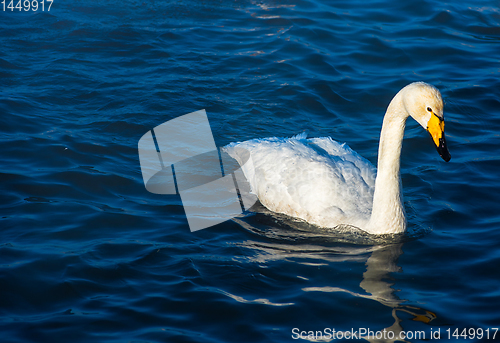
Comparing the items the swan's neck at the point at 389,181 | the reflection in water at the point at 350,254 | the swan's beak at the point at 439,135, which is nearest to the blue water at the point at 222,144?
the reflection in water at the point at 350,254

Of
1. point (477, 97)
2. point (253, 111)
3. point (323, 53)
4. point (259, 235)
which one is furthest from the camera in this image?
point (323, 53)

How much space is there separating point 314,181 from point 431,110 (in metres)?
1.84

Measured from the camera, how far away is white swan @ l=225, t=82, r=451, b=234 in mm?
5766

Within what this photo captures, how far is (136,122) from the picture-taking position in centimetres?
922

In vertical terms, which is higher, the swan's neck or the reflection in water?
the swan's neck

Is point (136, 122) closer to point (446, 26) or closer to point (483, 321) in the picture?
point (483, 321)

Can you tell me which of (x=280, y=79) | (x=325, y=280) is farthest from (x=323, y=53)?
(x=325, y=280)

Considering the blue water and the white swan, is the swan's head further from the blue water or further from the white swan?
the blue water

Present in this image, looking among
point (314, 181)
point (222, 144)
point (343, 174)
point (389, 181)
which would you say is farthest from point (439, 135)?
point (222, 144)

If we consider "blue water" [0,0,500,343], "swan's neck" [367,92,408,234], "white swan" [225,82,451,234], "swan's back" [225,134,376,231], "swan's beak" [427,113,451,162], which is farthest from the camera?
"swan's back" [225,134,376,231]

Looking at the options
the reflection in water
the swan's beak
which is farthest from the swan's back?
the swan's beak

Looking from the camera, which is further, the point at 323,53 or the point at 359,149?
the point at 323,53

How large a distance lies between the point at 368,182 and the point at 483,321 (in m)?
2.44

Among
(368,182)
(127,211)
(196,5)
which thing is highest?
(196,5)
